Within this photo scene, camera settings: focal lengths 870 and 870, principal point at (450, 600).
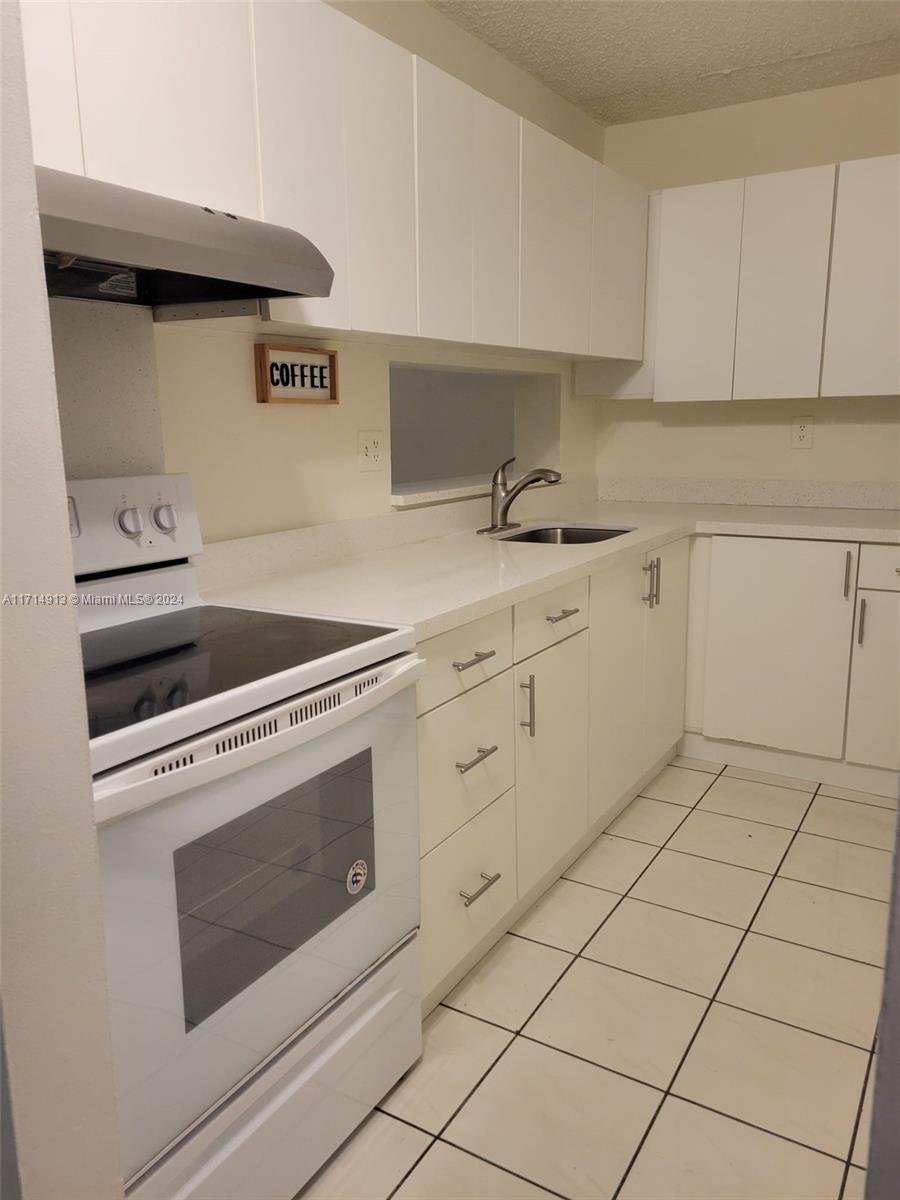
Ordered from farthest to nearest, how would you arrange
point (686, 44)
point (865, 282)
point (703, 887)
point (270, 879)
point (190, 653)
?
point (865, 282) → point (686, 44) → point (703, 887) → point (190, 653) → point (270, 879)

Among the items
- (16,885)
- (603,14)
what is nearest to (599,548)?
(603,14)

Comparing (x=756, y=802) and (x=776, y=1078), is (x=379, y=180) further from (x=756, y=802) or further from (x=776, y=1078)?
(x=756, y=802)

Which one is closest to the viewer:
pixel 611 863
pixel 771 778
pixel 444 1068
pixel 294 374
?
pixel 444 1068

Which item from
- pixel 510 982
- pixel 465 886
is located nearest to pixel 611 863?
pixel 510 982

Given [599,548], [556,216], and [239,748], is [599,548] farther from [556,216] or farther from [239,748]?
[239,748]

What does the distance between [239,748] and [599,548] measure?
4.80 feet

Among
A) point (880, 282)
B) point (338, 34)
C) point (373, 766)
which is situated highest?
point (338, 34)

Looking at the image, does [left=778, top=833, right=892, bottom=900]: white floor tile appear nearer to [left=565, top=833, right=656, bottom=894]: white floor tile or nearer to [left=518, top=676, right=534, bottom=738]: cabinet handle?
[left=565, top=833, right=656, bottom=894]: white floor tile

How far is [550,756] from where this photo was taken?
2.14 metres

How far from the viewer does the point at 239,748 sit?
115cm

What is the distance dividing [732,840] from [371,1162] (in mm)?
1460

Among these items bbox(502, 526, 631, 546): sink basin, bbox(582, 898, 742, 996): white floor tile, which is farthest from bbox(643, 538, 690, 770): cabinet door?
bbox(582, 898, 742, 996): white floor tile

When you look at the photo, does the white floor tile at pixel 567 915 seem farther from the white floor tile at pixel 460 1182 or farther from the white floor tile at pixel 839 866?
the white floor tile at pixel 460 1182

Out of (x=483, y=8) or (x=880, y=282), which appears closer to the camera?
(x=483, y=8)
